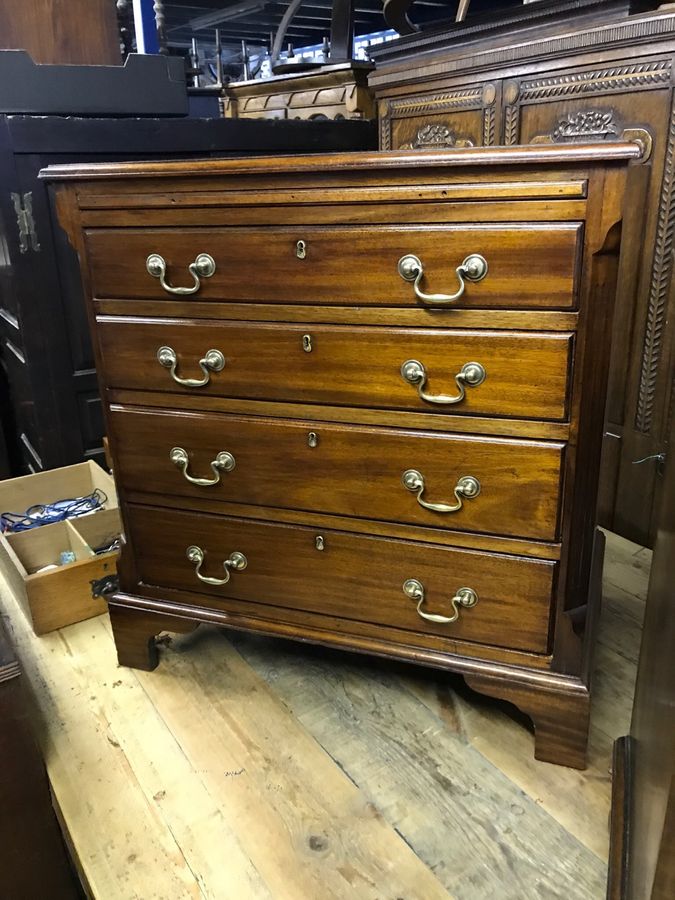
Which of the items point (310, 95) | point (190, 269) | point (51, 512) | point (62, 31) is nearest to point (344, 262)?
point (190, 269)

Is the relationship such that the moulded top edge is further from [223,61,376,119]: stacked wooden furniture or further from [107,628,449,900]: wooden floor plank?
[223,61,376,119]: stacked wooden furniture

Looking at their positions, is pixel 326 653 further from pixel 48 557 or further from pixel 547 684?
pixel 48 557

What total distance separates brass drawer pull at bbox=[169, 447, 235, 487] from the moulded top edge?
44cm

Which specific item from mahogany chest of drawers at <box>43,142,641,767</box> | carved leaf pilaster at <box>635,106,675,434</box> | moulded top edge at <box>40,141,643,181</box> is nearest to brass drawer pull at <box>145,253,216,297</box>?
mahogany chest of drawers at <box>43,142,641,767</box>

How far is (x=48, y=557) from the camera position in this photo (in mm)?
1733

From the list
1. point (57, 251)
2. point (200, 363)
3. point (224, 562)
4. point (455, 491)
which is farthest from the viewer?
point (57, 251)

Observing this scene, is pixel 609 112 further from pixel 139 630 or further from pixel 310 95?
pixel 139 630

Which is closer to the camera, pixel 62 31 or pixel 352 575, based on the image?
pixel 352 575

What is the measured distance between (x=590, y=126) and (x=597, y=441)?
0.88m

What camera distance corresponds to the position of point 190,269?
3.74 feet

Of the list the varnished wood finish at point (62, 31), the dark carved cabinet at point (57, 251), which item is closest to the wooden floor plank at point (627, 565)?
the dark carved cabinet at point (57, 251)

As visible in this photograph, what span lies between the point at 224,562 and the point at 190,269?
503 mm

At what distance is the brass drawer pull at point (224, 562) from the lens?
128 cm

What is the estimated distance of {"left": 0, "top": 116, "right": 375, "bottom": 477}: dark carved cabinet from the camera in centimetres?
172
